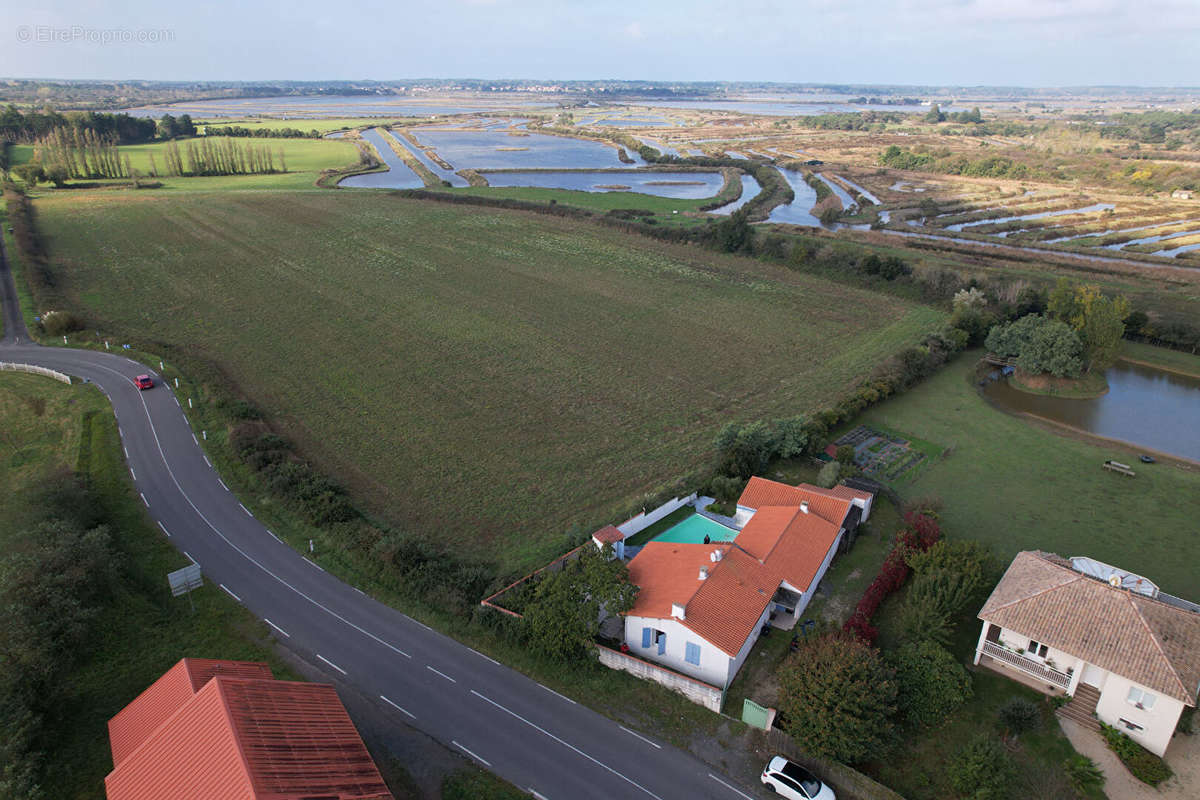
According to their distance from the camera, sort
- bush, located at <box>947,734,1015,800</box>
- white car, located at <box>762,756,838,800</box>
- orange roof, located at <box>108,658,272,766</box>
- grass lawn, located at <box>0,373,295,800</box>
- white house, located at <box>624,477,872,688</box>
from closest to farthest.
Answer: orange roof, located at <box>108,658,272,766</box> < bush, located at <box>947,734,1015,800</box> < white car, located at <box>762,756,838,800</box> < grass lawn, located at <box>0,373,295,800</box> < white house, located at <box>624,477,872,688</box>

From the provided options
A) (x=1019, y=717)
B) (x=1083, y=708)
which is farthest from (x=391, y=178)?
(x=1083, y=708)

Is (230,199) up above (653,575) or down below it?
above

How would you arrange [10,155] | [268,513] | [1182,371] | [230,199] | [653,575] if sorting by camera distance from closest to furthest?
[653,575]
[268,513]
[1182,371]
[230,199]
[10,155]

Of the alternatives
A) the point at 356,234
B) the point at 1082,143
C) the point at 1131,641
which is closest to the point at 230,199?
the point at 356,234

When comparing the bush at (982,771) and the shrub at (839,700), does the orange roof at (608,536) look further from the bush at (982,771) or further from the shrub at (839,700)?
the bush at (982,771)

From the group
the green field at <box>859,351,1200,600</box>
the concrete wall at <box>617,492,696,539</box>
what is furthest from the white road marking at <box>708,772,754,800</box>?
the green field at <box>859,351,1200,600</box>

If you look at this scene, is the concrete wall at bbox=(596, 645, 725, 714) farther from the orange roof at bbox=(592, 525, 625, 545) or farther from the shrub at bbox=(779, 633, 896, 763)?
the orange roof at bbox=(592, 525, 625, 545)

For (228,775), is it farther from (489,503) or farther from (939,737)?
(939,737)
